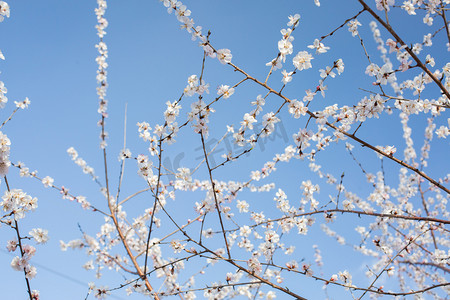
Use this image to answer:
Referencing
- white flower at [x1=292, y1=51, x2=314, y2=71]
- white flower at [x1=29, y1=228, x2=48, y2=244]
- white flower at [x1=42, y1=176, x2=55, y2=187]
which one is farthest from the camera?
white flower at [x1=42, y1=176, x2=55, y2=187]

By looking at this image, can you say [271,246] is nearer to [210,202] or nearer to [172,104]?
[210,202]

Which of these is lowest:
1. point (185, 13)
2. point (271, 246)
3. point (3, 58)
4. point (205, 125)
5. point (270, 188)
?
point (271, 246)

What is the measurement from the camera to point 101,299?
11.4ft

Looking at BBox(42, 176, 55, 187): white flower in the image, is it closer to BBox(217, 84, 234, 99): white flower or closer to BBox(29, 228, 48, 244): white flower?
BBox(29, 228, 48, 244): white flower

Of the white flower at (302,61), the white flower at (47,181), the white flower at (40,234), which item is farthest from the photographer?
the white flower at (47,181)

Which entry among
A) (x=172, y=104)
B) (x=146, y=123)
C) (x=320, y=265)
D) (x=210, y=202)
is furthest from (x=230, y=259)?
(x=320, y=265)

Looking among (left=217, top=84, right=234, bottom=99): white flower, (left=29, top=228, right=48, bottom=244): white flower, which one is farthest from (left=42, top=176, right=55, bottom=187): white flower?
(left=217, top=84, right=234, bottom=99): white flower

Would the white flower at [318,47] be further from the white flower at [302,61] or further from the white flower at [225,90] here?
the white flower at [225,90]

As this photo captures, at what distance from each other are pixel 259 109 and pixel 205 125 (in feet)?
1.48

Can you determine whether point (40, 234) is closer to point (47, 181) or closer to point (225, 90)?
point (225, 90)

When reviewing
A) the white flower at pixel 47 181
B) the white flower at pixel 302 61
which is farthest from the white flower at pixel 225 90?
the white flower at pixel 47 181

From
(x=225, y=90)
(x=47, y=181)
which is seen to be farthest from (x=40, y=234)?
(x=47, y=181)

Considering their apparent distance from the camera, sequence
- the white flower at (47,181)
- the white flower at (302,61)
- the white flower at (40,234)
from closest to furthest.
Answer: the white flower at (302,61), the white flower at (40,234), the white flower at (47,181)

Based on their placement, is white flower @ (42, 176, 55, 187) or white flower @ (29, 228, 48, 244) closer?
white flower @ (29, 228, 48, 244)
